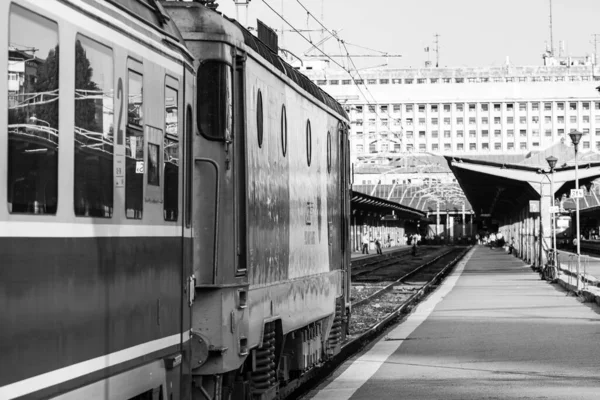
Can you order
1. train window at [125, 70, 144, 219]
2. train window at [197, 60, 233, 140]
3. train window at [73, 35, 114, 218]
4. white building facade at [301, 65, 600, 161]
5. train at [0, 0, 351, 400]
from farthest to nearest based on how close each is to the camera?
1. white building facade at [301, 65, 600, 161]
2. train window at [197, 60, 233, 140]
3. train window at [125, 70, 144, 219]
4. train window at [73, 35, 114, 218]
5. train at [0, 0, 351, 400]

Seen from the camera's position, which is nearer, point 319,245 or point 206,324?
point 206,324

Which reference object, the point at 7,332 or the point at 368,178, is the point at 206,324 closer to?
the point at 7,332

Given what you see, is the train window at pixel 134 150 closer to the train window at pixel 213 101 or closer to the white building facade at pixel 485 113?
the train window at pixel 213 101

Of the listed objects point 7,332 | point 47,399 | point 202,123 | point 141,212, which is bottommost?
point 47,399

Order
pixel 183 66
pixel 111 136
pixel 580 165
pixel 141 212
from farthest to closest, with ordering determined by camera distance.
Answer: pixel 580 165 → pixel 183 66 → pixel 141 212 → pixel 111 136

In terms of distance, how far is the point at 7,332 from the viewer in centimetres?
472

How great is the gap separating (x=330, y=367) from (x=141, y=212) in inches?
393

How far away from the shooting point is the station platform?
43.3ft

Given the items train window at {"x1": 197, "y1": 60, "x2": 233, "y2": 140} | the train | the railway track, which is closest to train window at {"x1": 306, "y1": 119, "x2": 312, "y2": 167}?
the train

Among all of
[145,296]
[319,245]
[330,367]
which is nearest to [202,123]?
[145,296]

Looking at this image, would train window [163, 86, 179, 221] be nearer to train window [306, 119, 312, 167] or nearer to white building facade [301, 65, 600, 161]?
train window [306, 119, 312, 167]

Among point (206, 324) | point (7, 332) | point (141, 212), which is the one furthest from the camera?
point (206, 324)

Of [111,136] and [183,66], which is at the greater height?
[183,66]

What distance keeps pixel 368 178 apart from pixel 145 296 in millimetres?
132311
